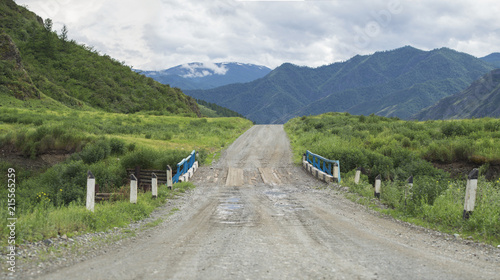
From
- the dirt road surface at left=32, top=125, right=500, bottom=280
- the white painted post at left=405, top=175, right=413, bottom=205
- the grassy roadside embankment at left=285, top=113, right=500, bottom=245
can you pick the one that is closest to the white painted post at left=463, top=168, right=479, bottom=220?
the grassy roadside embankment at left=285, top=113, right=500, bottom=245

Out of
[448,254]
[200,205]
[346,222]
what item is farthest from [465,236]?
[200,205]

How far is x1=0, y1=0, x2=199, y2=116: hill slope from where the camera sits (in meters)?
64.0

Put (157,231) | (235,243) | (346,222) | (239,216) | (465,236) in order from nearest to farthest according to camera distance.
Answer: (235,243), (465,236), (157,231), (346,222), (239,216)

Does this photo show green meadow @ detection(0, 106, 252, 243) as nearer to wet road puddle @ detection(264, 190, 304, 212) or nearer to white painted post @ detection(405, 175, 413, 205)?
wet road puddle @ detection(264, 190, 304, 212)

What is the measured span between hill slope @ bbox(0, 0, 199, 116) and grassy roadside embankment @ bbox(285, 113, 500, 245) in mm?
42932

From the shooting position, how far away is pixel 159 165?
21.8m

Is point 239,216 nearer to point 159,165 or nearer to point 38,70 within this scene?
point 159,165

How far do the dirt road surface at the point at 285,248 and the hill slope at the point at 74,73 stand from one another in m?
57.1

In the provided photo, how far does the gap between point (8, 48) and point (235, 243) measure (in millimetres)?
65059

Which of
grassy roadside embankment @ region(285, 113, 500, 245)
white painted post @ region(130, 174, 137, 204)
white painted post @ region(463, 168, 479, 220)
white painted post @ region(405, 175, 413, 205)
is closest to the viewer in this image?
white painted post @ region(463, 168, 479, 220)

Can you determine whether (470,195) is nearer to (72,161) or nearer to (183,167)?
(183,167)

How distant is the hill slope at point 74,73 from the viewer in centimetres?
6401

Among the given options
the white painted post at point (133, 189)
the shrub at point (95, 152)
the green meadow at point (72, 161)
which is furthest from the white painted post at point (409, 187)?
the shrub at point (95, 152)

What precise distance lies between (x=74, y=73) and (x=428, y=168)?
76809 millimetres
